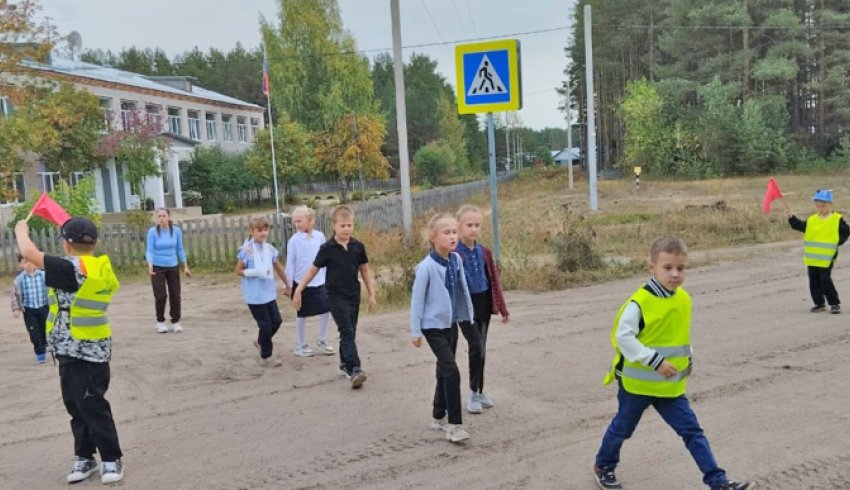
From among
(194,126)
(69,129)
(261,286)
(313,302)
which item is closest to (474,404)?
(313,302)

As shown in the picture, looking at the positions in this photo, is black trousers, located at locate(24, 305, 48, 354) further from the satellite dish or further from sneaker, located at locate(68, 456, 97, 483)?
the satellite dish

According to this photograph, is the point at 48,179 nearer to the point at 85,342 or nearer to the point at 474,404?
the point at 85,342

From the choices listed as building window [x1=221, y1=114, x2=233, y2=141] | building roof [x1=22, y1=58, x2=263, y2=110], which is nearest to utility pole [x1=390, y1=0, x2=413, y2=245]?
building roof [x1=22, y1=58, x2=263, y2=110]

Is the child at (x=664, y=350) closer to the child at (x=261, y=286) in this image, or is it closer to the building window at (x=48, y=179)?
the child at (x=261, y=286)

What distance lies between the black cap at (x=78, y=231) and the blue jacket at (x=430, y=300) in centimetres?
219

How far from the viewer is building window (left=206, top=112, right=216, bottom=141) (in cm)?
5516

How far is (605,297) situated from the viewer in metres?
10.0

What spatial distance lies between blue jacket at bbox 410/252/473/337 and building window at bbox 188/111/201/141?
168 ft

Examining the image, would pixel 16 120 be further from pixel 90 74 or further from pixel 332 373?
pixel 90 74

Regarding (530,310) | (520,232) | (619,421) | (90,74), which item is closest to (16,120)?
(520,232)

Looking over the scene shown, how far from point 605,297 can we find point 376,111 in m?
42.6

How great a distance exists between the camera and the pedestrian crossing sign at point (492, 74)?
8961 mm

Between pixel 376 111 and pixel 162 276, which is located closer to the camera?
pixel 162 276

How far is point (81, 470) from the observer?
4.46 metres
